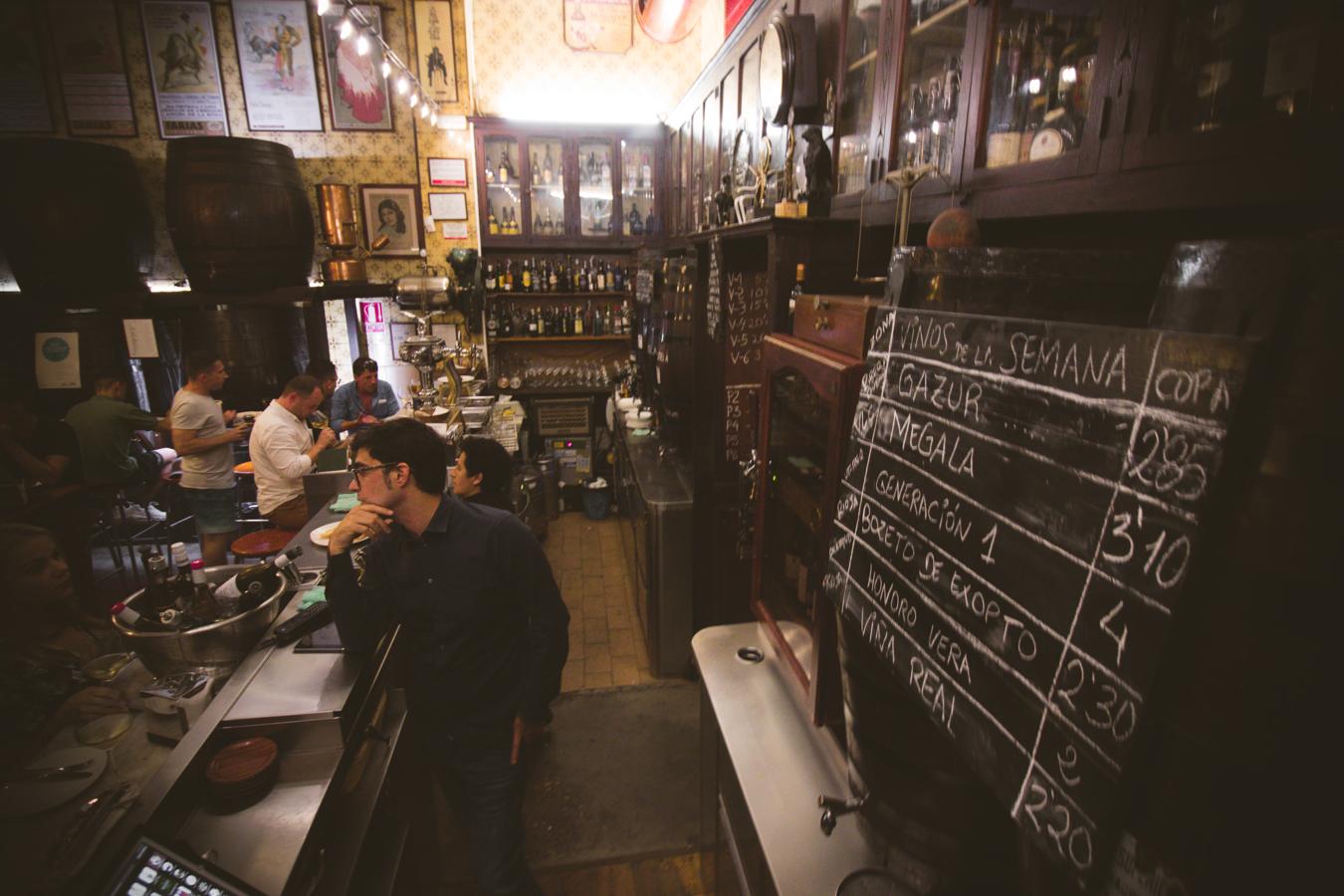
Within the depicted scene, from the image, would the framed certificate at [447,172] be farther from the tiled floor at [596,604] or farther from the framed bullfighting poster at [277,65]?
the tiled floor at [596,604]

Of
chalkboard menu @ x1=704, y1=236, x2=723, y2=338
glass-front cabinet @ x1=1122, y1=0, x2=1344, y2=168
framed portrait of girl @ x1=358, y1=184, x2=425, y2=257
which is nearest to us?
glass-front cabinet @ x1=1122, y1=0, x2=1344, y2=168

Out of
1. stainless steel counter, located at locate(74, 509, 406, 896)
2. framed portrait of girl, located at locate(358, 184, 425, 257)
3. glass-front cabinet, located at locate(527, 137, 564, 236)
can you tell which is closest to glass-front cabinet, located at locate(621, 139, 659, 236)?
glass-front cabinet, located at locate(527, 137, 564, 236)

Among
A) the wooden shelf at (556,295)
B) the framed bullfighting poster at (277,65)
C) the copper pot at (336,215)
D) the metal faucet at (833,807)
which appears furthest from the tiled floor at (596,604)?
the framed bullfighting poster at (277,65)

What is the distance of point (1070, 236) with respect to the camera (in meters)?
1.60

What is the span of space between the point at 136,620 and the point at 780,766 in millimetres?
1856

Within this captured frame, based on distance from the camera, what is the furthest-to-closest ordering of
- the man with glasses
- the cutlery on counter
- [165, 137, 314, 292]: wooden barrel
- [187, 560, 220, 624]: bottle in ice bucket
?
1. the man with glasses
2. [165, 137, 314, 292]: wooden barrel
3. [187, 560, 220, 624]: bottle in ice bucket
4. the cutlery on counter

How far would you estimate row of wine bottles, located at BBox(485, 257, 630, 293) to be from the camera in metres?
7.04

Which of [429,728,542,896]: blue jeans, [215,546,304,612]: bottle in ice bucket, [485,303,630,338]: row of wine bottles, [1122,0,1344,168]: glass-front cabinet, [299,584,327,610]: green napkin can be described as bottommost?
[429,728,542,896]: blue jeans

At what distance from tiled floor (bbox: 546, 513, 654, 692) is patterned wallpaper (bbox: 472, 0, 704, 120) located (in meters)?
4.16

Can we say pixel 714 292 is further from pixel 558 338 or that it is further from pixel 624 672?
pixel 558 338

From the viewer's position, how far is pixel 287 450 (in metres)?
4.06

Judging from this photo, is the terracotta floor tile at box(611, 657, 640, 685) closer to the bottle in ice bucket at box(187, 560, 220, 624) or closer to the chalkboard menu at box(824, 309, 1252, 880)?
the bottle in ice bucket at box(187, 560, 220, 624)

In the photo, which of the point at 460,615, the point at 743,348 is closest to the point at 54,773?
the point at 460,615

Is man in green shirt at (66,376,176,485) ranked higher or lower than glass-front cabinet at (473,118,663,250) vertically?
lower
